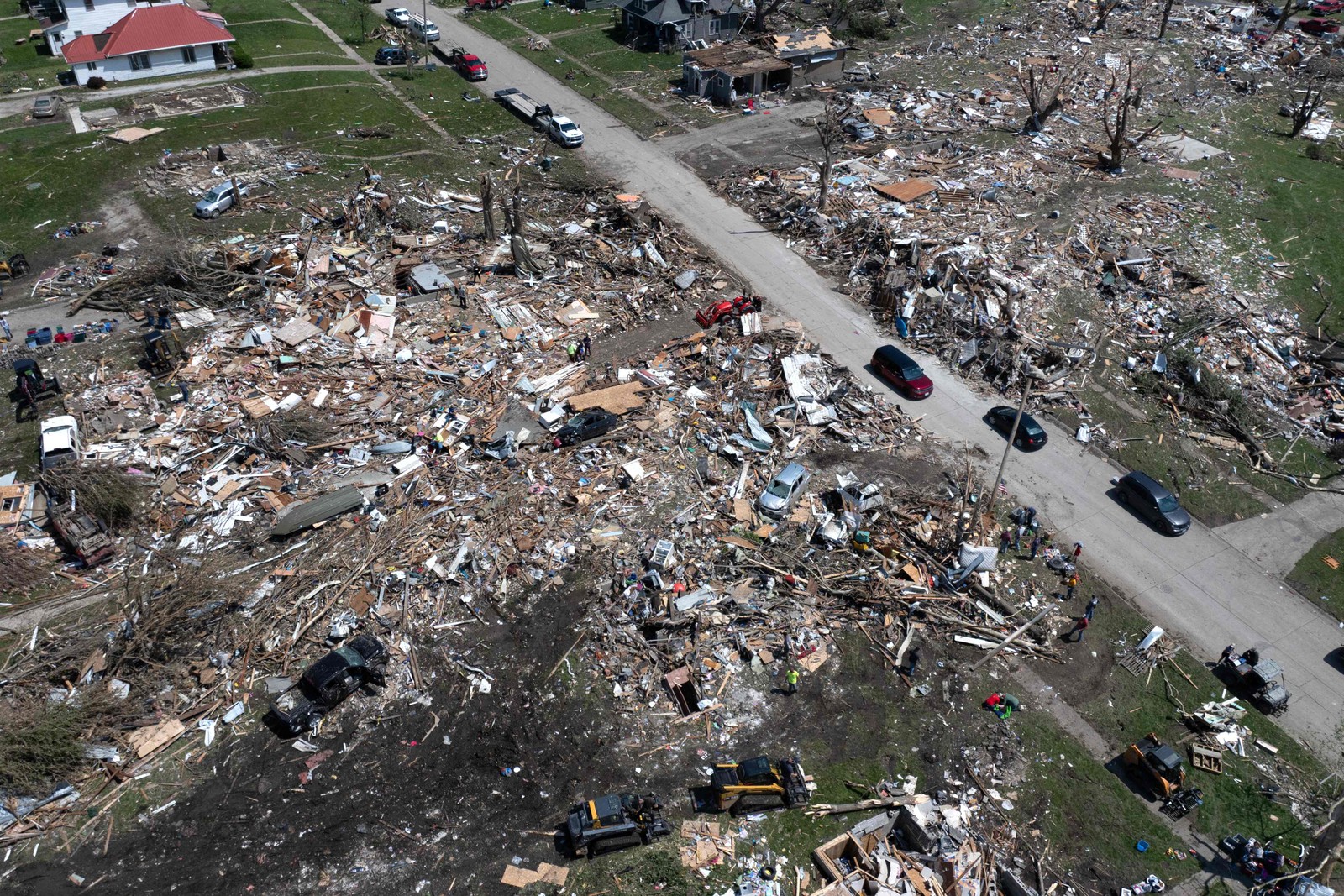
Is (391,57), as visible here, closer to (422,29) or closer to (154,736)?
(422,29)

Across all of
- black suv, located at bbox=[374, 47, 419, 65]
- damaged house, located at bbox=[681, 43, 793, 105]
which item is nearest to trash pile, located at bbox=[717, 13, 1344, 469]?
damaged house, located at bbox=[681, 43, 793, 105]

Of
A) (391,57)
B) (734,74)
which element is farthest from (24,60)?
(734,74)

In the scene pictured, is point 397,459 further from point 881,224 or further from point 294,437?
point 881,224

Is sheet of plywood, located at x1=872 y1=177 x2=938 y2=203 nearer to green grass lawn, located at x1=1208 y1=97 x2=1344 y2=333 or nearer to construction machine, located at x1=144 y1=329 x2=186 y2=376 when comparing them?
green grass lawn, located at x1=1208 y1=97 x2=1344 y2=333

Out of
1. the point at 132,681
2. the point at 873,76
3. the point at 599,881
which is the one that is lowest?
the point at 599,881

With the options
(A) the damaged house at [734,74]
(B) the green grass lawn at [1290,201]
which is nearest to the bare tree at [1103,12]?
(B) the green grass lawn at [1290,201]

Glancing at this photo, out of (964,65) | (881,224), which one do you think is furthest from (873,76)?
(881,224)
